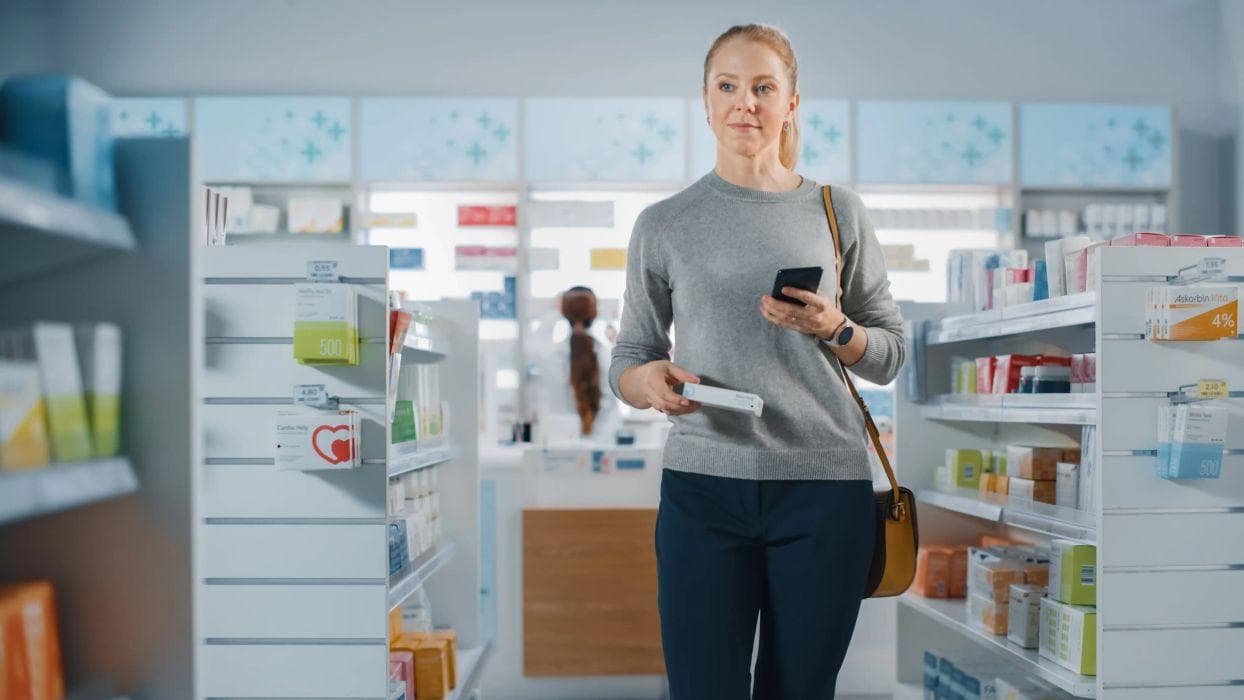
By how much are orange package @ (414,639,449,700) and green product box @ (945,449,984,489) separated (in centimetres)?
182

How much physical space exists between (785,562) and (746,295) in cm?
42

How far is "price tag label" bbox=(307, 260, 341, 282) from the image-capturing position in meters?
2.45

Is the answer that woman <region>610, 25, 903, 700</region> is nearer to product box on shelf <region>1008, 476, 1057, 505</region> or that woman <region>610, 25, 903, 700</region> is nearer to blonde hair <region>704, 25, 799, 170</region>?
blonde hair <region>704, 25, 799, 170</region>

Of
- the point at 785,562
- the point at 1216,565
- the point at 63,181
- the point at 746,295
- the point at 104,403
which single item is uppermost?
the point at 63,181

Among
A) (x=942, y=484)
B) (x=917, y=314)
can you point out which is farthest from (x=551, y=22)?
(x=942, y=484)

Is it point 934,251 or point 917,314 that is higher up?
point 934,251

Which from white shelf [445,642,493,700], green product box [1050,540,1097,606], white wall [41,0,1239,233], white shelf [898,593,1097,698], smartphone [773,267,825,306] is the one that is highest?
white wall [41,0,1239,233]

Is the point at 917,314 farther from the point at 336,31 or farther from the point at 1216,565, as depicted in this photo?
the point at 336,31

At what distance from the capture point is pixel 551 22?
633cm

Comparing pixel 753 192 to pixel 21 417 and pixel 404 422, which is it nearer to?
pixel 21 417

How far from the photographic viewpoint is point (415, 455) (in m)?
2.83

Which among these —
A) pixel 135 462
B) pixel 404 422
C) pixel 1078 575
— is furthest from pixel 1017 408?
pixel 135 462

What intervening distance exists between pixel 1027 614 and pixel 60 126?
2.57 metres

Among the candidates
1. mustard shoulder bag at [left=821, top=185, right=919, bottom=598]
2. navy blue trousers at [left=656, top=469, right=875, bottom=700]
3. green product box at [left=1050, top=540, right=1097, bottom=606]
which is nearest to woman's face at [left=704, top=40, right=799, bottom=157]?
mustard shoulder bag at [left=821, top=185, right=919, bottom=598]
